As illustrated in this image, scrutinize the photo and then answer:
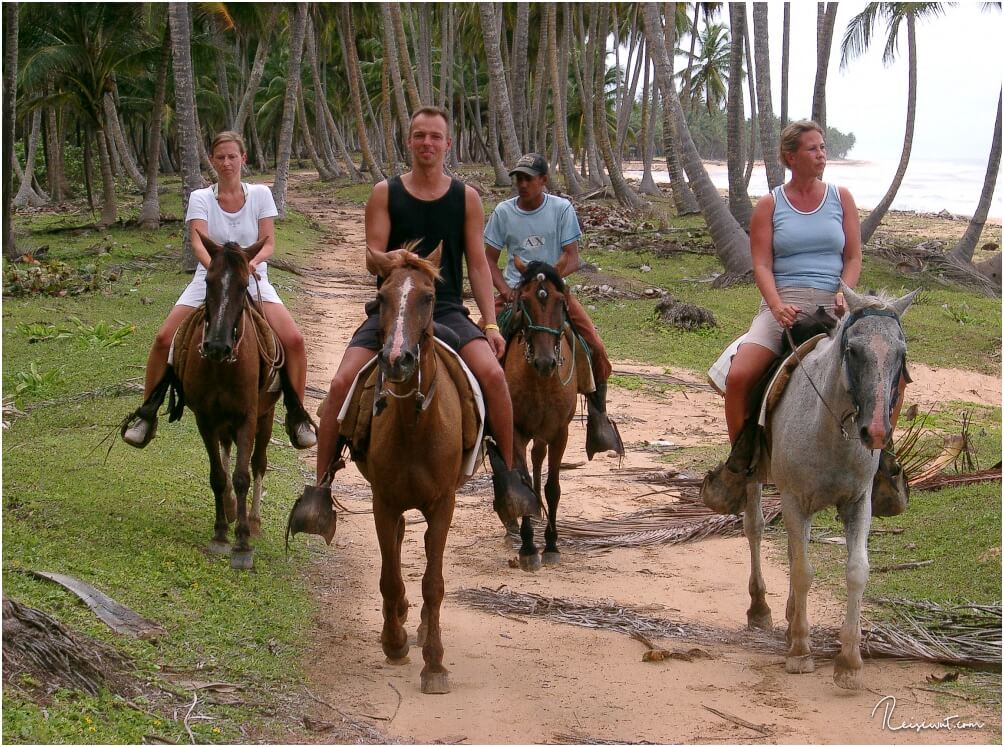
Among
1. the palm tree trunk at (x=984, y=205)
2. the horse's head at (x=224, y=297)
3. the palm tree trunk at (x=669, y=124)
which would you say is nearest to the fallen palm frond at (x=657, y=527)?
A: the horse's head at (x=224, y=297)

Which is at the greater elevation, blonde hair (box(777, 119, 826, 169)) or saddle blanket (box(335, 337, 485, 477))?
blonde hair (box(777, 119, 826, 169))

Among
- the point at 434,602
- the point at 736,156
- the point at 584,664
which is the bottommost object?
the point at 584,664

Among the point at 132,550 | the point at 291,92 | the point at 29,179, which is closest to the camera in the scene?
the point at 132,550

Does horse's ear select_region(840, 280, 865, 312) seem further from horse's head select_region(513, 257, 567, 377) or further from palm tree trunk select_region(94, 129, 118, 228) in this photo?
palm tree trunk select_region(94, 129, 118, 228)

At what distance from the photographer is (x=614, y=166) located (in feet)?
112

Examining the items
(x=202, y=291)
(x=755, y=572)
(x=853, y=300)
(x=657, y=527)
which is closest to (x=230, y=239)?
(x=202, y=291)

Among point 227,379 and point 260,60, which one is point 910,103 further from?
point 227,379

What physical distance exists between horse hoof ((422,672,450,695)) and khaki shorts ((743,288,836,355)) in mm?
2738

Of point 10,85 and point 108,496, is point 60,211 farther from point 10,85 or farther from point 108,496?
point 108,496

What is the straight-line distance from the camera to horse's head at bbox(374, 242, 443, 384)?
4.99 meters

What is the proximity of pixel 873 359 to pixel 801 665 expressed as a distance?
1830 mm

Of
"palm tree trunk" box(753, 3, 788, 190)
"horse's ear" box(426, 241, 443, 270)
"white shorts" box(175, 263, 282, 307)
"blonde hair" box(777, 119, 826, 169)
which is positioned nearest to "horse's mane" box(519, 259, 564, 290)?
"white shorts" box(175, 263, 282, 307)

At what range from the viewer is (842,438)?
595 cm

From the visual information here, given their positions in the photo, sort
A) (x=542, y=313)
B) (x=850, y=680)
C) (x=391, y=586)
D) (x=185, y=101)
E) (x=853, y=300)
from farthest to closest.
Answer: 1. (x=185, y=101)
2. (x=542, y=313)
3. (x=391, y=586)
4. (x=850, y=680)
5. (x=853, y=300)
